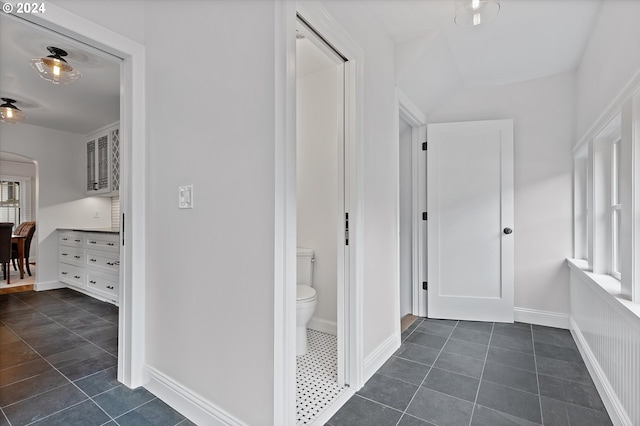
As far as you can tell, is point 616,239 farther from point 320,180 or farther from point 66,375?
point 66,375

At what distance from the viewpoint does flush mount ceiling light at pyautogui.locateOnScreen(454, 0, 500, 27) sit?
185 cm

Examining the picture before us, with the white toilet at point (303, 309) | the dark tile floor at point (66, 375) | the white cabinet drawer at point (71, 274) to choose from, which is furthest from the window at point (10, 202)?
the white toilet at point (303, 309)

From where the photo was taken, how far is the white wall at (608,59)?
1.55 m

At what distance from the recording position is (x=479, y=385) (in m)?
1.90

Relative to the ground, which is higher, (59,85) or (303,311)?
(59,85)

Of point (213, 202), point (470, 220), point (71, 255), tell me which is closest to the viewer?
point (213, 202)

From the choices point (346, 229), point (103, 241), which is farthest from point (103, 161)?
point (346, 229)

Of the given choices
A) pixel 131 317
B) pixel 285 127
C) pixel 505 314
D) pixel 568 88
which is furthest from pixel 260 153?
pixel 568 88

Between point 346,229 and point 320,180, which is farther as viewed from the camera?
point 320,180

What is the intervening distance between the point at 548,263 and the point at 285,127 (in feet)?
9.62

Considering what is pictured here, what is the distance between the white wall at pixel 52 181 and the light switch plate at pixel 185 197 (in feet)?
13.6

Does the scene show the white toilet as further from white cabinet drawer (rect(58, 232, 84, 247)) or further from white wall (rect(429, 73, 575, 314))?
white cabinet drawer (rect(58, 232, 84, 247))

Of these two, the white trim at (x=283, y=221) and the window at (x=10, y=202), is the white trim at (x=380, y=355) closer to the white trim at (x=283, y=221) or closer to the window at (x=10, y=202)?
the white trim at (x=283, y=221)

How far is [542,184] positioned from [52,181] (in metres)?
6.08
